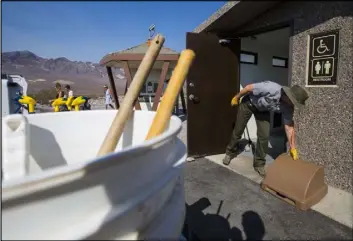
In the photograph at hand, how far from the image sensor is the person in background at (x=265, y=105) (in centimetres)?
277

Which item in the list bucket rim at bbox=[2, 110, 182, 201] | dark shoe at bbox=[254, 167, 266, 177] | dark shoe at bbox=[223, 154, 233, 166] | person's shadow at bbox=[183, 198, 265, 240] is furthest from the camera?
dark shoe at bbox=[223, 154, 233, 166]

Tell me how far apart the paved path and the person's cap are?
1.13 m

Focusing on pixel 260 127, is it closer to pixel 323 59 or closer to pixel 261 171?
pixel 261 171

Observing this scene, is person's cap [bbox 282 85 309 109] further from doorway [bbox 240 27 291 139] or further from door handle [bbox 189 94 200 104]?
doorway [bbox 240 27 291 139]

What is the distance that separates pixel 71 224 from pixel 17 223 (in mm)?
167

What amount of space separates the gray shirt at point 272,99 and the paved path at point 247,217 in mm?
1008

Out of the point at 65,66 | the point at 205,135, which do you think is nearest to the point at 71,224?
the point at 65,66

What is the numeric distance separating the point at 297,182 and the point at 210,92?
2051 millimetres

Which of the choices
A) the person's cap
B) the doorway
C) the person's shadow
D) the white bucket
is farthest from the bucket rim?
the doorway

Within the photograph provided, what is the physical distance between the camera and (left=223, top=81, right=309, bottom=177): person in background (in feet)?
9.07

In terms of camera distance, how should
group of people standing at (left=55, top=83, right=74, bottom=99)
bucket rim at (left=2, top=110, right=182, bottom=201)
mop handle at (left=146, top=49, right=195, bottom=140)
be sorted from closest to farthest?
bucket rim at (left=2, top=110, right=182, bottom=201) < mop handle at (left=146, top=49, right=195, bottom=140) < group of people standing at (left=55, top=83, right=74, bottom=99)

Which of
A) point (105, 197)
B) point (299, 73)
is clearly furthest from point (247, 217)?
point (299, 73)

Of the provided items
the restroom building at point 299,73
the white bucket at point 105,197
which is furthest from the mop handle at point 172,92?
the restroom building at point 299,73

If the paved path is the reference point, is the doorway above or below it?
above
